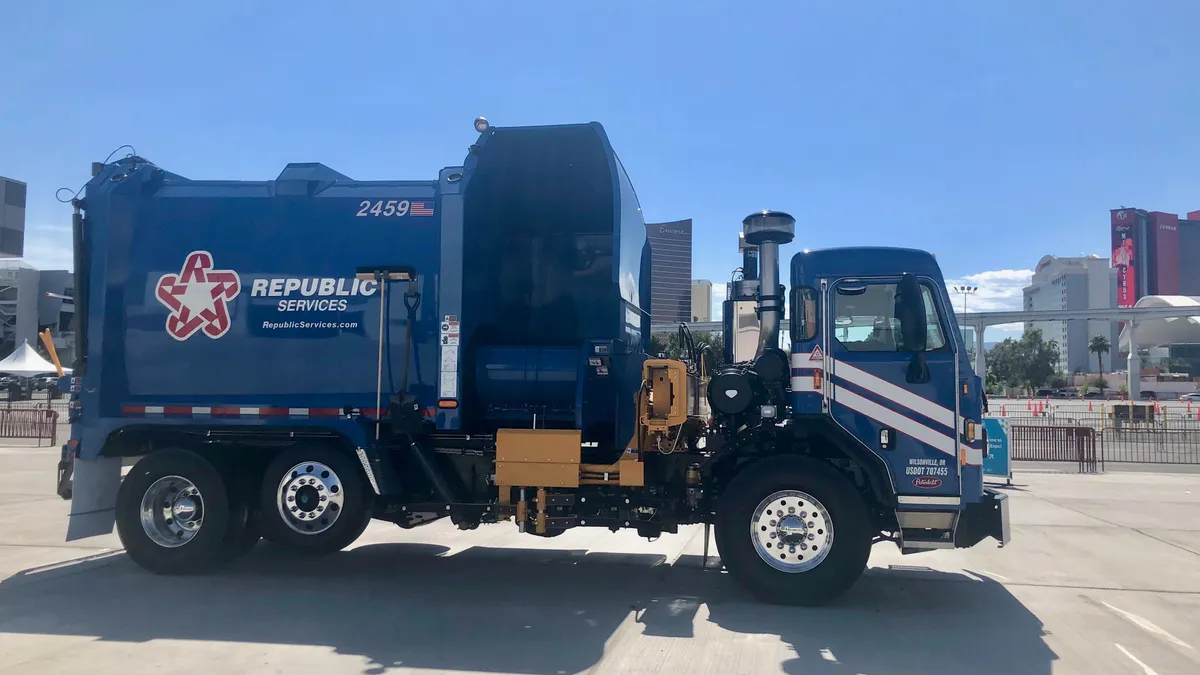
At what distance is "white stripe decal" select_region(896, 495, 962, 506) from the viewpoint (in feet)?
21.2

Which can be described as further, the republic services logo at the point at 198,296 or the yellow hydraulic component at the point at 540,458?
the republic services logo at the point at 198,296

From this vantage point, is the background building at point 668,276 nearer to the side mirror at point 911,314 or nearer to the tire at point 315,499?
the side mirror at point 911,314

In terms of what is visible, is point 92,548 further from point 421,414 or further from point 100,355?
point 421,414

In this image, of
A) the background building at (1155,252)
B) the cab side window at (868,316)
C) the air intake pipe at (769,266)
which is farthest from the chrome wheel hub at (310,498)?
the background building at (1155,252)

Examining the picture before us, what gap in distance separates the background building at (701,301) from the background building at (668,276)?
84mm

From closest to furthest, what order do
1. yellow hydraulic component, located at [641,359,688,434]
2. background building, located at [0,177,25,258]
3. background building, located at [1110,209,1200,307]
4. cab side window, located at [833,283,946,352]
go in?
cab side window, located at [833,283,946,352] → yellow hydraulic component, located at [641,359,688,434] → background building, located at [0,177,25,258] → background building, located at [1110,209,1200,307]

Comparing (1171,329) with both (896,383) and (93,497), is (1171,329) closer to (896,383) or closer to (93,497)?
(896,383)

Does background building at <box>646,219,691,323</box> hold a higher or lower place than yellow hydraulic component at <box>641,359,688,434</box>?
higher

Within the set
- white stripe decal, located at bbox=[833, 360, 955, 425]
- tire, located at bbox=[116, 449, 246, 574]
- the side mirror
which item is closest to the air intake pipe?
white stripe decal, located at bbox=[833, 360, 955, 425]

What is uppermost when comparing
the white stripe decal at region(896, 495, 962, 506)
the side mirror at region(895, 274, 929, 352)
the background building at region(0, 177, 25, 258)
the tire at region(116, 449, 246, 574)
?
the background building at region(0, 177, 25, 258)

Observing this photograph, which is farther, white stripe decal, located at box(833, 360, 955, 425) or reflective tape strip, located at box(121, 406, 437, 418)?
reflective tape strip, located at box(121, 406, 437, 418)

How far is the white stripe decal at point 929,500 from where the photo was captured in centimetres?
645

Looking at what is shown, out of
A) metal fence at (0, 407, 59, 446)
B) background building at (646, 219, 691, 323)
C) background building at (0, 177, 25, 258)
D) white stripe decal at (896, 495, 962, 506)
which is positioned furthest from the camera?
background building at (0, 177, 25, 258)

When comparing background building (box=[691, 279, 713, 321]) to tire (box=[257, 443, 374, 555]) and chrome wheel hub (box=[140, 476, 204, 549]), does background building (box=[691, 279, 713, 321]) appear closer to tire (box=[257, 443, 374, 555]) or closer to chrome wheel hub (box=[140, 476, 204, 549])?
tire (box=[257, 443, 374, 555])
